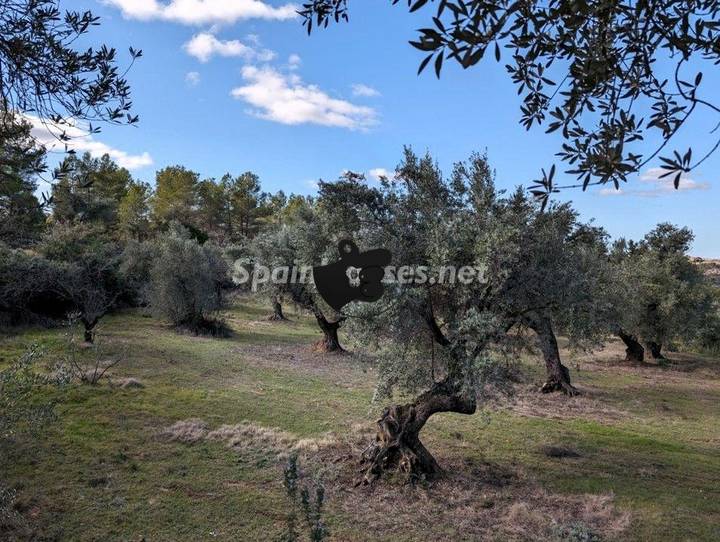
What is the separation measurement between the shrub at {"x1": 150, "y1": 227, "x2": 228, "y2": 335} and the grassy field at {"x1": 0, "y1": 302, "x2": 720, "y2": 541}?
791 centimetres

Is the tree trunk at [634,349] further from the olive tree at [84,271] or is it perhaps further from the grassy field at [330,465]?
the olive tree at [84,271]

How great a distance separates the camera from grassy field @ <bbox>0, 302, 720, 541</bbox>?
631cm

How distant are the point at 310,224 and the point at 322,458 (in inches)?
477

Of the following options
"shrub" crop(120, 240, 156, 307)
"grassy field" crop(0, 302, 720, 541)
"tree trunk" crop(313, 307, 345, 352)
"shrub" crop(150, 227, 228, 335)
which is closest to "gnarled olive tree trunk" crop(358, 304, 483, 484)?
"grassy field" crop(0, 302, 720, 541)

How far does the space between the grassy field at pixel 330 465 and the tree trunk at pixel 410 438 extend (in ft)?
0.97

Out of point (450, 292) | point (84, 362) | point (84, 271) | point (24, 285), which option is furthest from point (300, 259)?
point (450, 292)

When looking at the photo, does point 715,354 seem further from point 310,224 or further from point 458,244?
point 458,244

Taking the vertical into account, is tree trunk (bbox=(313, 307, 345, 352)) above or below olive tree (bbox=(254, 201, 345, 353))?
below

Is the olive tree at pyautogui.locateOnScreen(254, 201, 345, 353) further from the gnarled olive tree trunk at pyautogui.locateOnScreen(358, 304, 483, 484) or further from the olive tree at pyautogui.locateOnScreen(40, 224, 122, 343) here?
the gnarled olive tree trunk at pyautogui.locateOnScreen(358, 304, 483, 484)

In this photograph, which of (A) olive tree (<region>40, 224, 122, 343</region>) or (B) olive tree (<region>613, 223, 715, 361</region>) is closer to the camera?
(A) olive tree (<region>40, 224, 122, 343</region>)

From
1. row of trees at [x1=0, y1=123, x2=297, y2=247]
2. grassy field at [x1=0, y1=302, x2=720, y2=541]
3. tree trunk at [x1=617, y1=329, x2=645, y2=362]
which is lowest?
grassy field at [x1=0, y1=302, x2=720, y2=541]

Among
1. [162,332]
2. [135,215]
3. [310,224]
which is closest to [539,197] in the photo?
[310,224]

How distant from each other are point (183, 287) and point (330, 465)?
56.6 ft

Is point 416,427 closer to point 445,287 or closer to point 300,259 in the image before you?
point 445,287
